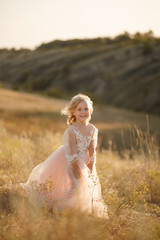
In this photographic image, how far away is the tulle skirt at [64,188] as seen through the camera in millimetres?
3643

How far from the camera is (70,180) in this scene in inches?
152

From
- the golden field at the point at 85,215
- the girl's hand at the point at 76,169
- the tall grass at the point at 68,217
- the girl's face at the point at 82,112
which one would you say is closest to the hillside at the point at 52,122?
the golden field at the point at 85,215

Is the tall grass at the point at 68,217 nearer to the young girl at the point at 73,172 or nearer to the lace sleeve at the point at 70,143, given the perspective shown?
the young girl at the point at 73,172

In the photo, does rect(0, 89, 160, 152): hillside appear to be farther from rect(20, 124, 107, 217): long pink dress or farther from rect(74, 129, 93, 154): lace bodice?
rect(74, 129, 93, 154): lace bodice

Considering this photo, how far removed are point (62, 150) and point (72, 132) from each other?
31 centimetres

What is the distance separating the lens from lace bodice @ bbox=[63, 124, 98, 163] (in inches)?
149

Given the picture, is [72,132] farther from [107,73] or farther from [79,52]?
[79,52]

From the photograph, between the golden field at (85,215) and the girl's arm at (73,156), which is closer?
the golden field at (85,215)

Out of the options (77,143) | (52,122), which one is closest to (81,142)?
(77,143)

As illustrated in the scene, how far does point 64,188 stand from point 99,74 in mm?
39225

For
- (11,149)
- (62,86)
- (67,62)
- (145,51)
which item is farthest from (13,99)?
(67,62)

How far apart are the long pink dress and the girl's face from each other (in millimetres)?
129

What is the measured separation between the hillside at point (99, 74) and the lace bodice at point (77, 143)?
79.5ft

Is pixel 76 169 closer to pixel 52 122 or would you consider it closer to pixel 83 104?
pixel 83 104
